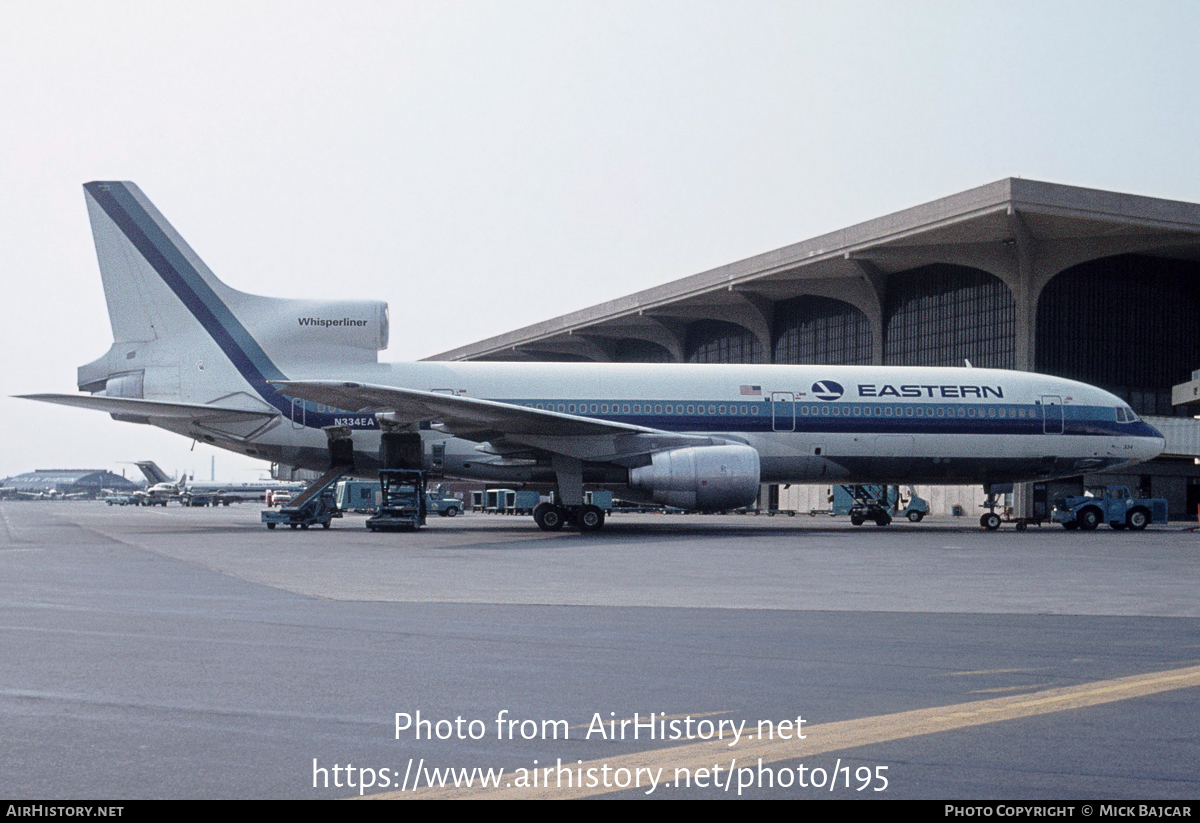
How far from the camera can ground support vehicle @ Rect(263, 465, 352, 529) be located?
25.1 meters

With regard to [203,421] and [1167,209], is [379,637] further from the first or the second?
[1167,209]

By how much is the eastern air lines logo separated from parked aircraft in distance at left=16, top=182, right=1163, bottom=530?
61 millimetres

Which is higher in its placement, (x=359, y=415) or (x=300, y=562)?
(x=359, y=415)

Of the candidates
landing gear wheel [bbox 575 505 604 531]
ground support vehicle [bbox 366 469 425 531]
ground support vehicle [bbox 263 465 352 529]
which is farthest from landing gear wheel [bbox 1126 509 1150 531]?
ground support vehicle [bbox 263 465 352 529]

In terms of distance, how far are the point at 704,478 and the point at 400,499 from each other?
7601 mm

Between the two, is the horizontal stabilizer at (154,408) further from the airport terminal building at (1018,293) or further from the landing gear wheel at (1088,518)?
the airport terminal building at (1018,293)

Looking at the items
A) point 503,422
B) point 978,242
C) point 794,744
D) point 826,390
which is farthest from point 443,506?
point 794,744

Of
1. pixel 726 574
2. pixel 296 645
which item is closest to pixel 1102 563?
pixel 726 574

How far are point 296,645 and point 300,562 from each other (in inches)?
305

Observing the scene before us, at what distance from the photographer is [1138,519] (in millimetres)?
30078

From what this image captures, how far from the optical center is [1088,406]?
2659 cm

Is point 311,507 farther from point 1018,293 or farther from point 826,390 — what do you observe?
point 1018,293

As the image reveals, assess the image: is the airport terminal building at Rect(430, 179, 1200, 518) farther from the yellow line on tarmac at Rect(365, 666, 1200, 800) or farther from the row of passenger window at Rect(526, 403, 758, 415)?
the yellow line on tarmac at Rect(365, 666, 1200, 800)

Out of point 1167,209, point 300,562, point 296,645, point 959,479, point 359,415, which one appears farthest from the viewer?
point 1167,209
